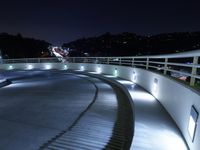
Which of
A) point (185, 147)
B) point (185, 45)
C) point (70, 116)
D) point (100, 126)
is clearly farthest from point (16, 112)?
point (185, 45)

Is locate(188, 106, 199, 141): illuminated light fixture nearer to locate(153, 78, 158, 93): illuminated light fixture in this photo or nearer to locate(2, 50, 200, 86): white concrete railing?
locate(2, 50, 200, 86): white concrete railing

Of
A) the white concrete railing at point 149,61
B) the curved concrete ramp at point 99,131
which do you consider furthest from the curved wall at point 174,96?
the curved concrete ramp at point 99,131

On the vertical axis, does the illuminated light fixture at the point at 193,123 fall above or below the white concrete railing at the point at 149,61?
below

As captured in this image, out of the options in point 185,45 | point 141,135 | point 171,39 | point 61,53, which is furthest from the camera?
point 61,53

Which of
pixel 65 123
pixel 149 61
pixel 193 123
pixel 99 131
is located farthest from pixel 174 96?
pixel 149 61

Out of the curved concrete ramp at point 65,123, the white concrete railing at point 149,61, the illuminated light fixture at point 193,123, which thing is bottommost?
the curved concrete ramp at point 65,123

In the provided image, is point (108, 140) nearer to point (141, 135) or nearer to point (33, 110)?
point (141, 135)

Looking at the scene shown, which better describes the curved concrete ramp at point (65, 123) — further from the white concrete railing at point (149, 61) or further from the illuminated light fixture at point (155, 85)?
A: the white concrete railing at point (149, 61)

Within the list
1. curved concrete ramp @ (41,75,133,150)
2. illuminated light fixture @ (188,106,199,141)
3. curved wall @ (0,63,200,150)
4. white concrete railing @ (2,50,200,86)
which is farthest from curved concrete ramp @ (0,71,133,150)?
white concrete railing @ (2,50,200,86)

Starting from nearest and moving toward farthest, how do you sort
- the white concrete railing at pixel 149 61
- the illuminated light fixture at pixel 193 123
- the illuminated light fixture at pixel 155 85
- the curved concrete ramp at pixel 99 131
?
the illuminated light fixture at pixel 193 123, the curved concrete ramp at pixel 99 131, the white concrete railing at pixel 149 61, the illuminated light fixture at pixel 155 85

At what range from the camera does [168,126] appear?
445cm

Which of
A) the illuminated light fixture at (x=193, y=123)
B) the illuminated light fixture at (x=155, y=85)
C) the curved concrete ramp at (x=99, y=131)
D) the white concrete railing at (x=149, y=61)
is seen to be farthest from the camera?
the illuminated light fixture at (x=155, y=85)

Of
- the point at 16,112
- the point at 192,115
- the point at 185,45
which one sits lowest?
the point at 16,112

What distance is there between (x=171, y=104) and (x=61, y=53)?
114031 millimetres
